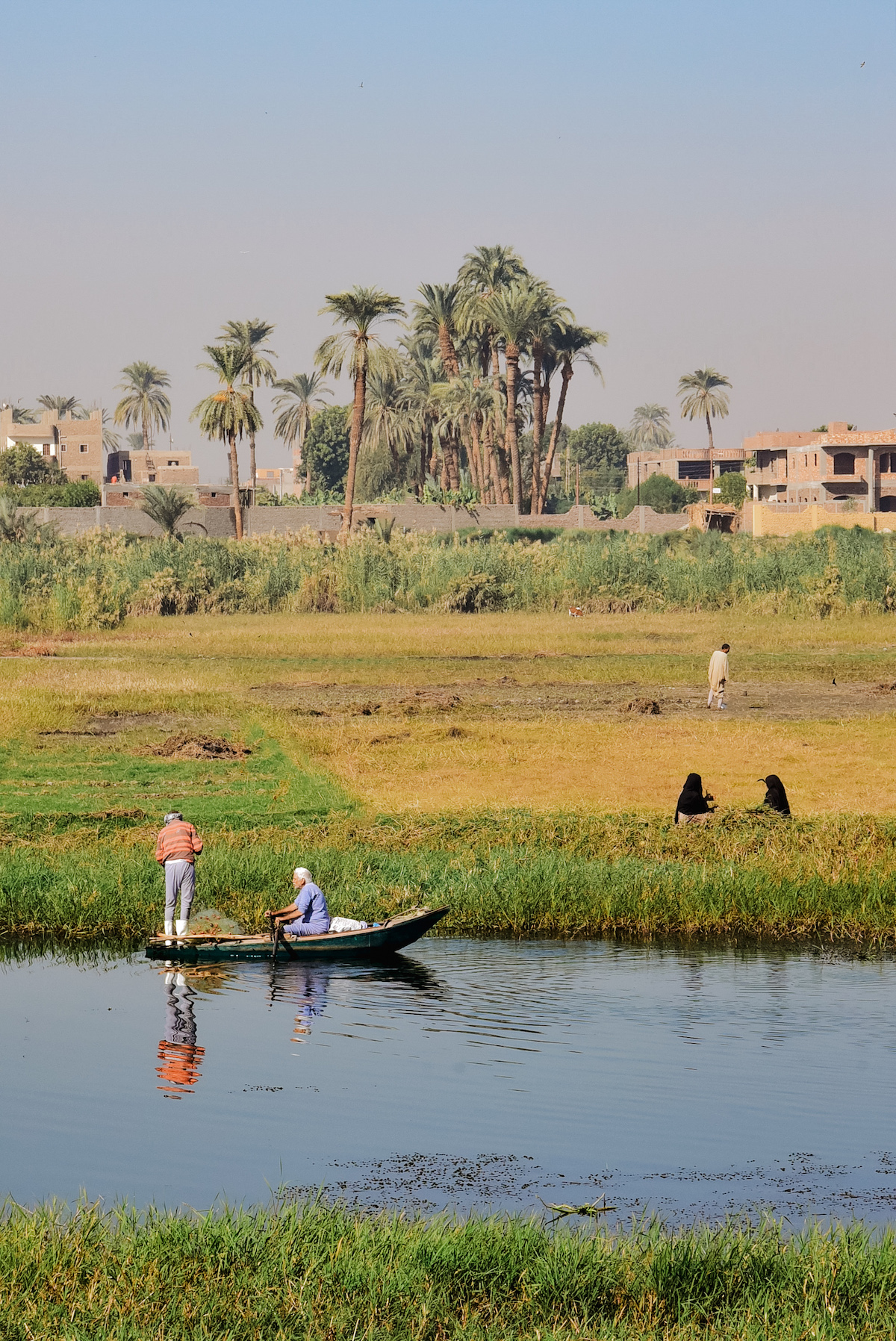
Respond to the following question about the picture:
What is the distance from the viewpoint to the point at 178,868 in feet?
52.3

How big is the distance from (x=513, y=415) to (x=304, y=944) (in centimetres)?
8657

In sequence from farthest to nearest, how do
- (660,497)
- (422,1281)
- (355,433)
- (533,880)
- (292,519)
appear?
(660,497) < (292,519) < (355,433) < (533,880) < (422,1281)

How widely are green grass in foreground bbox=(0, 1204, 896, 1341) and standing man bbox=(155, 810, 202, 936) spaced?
6.92 meters

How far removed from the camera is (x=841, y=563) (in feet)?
205

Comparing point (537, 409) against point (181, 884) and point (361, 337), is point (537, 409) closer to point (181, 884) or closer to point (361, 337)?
point (361, 337)

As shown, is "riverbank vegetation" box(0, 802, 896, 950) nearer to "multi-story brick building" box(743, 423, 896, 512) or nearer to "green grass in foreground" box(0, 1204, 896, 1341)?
"green grass in foreground" box(0, 1204, 896, 1341)

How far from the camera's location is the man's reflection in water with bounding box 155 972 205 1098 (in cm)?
1237

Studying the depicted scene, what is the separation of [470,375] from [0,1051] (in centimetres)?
9881

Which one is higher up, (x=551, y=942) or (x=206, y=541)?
(x=206, y=541)

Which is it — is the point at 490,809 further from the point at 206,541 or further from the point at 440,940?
the point at 206,541

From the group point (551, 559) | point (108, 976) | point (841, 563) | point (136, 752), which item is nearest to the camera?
point (108, 976)

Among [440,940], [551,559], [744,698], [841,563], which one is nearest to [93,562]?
[551,559]

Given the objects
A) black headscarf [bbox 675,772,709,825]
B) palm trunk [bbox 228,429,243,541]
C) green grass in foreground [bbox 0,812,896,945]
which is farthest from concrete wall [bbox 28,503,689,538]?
green grass in foreground [bbox 0,812,896,945]

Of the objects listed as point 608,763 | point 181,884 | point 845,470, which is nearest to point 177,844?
point 181,884
